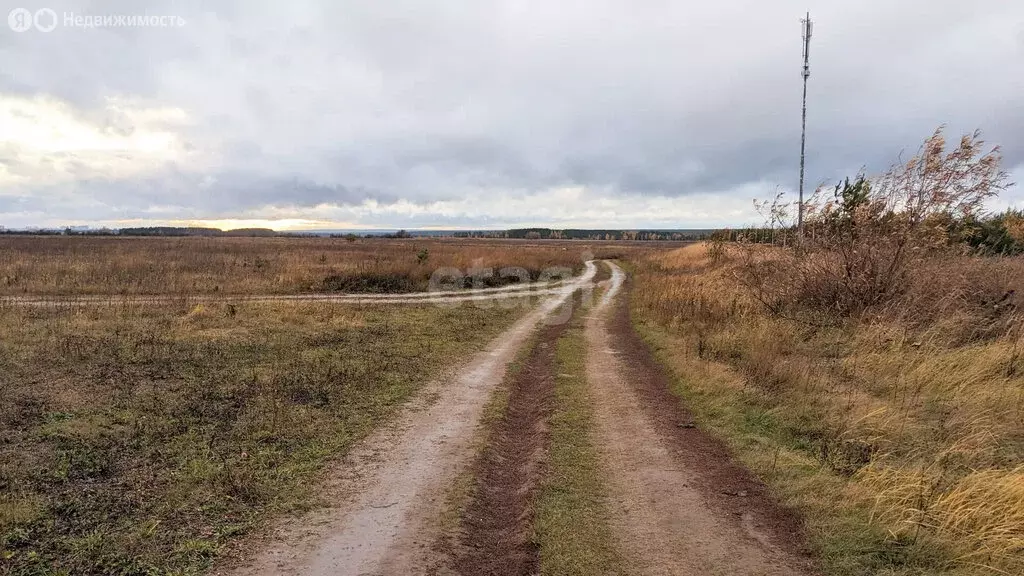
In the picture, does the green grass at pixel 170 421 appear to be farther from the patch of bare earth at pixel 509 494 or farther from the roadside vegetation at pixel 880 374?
the roadside vegetation at pixel 880 374

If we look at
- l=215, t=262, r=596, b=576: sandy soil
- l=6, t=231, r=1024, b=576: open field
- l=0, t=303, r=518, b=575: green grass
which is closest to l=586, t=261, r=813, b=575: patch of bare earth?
l=6, t=231, r=1024, b=576: open field

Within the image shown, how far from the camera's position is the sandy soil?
3951mm

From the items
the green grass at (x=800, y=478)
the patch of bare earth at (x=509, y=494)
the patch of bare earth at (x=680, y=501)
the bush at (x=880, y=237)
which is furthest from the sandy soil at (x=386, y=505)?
the bush at (x=880, y=237)

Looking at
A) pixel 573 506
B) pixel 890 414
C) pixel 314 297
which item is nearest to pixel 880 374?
pixel 890 414

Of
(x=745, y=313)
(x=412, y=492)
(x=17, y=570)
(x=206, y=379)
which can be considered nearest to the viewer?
(x=17, y=570)

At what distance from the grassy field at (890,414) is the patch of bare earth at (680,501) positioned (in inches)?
11.1

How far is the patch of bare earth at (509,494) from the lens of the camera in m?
4.09

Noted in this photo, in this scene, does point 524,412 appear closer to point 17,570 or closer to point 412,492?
point 412,492

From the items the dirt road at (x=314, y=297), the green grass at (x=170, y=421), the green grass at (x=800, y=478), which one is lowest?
the green grass at (x=800, y=478)

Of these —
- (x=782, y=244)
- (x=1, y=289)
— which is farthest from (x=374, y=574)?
(x=1, y=289)

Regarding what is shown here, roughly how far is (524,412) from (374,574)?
4476mm

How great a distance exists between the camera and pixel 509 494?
5309 millimetres

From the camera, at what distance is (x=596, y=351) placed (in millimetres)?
12469

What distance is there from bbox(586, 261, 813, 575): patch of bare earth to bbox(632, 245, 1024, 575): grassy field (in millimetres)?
283
